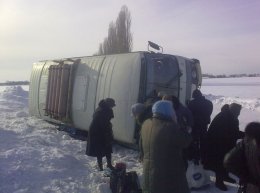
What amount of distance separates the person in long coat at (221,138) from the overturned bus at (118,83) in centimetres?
256

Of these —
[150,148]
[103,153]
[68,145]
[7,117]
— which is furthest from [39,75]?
[150,148]

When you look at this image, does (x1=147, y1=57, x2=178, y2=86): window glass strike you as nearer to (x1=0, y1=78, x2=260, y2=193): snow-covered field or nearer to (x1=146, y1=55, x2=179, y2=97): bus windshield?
(x1=146, y1=55, x2=179, y2=97): bus windshield

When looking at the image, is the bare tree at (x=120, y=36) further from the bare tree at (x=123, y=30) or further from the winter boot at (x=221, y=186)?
the winter boot at (x=221, y=186)

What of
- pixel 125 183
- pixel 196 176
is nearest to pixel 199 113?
pixel 196 176

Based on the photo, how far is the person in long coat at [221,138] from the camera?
7605 mm

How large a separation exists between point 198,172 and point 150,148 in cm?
322

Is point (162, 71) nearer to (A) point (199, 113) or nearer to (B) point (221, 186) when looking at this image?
(A) point (199, 113)

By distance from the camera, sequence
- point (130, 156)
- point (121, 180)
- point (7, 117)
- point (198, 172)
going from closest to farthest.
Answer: point (121, 180)
point (198, 172)
point (130, 156)
point (7, 117)

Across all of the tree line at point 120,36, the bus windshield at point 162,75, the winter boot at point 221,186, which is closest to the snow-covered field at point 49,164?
the winter boot at point 221,186

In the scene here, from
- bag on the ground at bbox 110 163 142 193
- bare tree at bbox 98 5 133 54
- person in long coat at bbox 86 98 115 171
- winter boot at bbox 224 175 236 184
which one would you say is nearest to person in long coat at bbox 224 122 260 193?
bag on the ground at bbox 110 163 142 193

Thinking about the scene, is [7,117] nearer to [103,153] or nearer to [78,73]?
[78,73]

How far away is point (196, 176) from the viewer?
761cm

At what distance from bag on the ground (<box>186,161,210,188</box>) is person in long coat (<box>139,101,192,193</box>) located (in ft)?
9.82

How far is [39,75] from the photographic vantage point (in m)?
15.6
